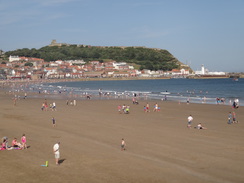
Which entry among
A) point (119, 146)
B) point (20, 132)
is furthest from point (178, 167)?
point (20, 132)

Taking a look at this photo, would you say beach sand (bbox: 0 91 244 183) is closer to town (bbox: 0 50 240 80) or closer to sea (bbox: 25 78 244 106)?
sea (bbox: 25 78 244 106)

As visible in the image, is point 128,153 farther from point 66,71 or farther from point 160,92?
point 66,71

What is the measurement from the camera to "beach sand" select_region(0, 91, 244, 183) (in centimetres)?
1220

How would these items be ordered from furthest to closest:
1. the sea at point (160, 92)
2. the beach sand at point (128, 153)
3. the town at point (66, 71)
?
the town at point (66, 71) < the sea at point (160, 92) < the beach sand at point (128, 153)

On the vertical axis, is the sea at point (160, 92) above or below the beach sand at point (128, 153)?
above

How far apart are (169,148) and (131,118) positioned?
11.1 meters

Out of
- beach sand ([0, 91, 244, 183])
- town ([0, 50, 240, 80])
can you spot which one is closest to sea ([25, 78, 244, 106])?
beach sand ([0, 91, 244, 183])

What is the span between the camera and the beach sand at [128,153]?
1220 cm

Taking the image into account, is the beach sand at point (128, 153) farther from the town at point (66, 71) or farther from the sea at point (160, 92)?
the town at point (66, 71)

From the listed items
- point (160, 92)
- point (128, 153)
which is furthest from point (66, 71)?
point (128, 153)

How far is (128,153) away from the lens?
15.5 metres

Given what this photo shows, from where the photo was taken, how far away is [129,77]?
170m

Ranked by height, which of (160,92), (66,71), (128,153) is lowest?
(128,153)

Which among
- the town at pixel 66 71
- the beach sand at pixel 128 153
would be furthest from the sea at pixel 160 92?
the town at pixel 66 71
